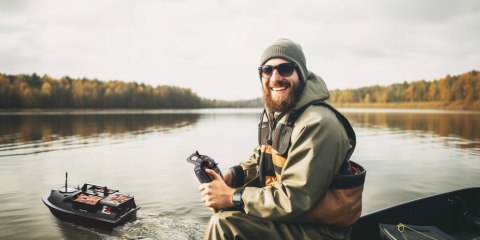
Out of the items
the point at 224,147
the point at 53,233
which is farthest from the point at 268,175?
the point at 224,147

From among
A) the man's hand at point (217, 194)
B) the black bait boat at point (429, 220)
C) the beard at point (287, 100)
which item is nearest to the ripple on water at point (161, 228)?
the black bait boat at point (429, 220)

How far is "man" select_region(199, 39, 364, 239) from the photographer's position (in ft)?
9.25

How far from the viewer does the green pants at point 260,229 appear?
9.91 ft

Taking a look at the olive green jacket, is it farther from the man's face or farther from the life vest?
the man's face

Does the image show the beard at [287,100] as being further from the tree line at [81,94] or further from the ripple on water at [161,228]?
the tree line at [81,94]

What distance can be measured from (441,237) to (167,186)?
10348 millimetres

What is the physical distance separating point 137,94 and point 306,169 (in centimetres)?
15805

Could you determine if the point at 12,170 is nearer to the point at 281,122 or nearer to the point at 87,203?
the point at 87,203

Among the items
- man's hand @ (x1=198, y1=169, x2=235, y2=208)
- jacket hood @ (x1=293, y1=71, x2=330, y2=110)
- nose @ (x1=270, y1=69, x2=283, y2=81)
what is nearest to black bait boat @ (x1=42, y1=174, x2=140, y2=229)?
man's hand @ (x1=198, y1=169, x2=235, y2=208)

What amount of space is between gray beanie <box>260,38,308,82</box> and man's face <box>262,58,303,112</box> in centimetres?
6

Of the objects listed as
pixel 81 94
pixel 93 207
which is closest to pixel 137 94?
pixel 81 94

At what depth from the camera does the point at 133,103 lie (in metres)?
148

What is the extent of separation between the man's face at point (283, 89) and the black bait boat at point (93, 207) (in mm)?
6154

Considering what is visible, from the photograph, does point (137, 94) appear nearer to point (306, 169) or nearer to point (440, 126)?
point (440, 126)
